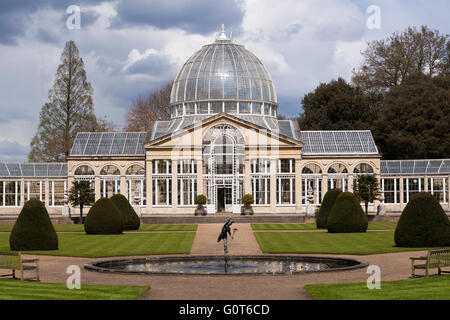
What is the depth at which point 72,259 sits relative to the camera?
2778 centimetres

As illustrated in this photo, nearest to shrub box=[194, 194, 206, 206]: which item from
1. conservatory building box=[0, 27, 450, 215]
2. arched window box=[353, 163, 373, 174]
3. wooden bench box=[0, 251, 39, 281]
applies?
conservatory building box=[0, 27, 450, 215]

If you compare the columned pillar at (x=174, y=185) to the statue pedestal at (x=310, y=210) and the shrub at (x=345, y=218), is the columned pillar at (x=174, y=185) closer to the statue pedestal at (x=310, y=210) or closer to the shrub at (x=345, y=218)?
the statue pedestal at (x=310, y=210)

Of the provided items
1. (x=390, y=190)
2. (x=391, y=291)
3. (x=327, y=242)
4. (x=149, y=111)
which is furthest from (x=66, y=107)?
(x=391, y=291)

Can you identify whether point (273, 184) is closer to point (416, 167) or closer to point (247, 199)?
point (247, 199)

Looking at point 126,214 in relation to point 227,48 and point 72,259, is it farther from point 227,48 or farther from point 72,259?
point 227,48

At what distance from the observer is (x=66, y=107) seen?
79500 mm

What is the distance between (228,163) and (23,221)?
34.8 metres

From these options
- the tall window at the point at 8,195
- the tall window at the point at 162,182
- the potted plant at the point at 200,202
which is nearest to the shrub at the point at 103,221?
the potted plant at the point at 200,202

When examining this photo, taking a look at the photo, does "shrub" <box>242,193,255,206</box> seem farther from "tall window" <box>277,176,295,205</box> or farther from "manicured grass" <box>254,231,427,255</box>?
"manicured grass" <box>254,231,427,255</box>

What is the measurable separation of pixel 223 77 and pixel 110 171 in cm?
1378

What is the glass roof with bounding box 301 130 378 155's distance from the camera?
6631 cm

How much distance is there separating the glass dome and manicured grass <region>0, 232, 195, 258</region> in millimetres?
28431

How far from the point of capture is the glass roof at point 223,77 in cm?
6888

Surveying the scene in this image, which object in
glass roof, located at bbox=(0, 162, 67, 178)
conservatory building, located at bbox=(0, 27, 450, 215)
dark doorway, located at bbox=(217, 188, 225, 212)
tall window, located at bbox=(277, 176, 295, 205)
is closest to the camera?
conservatory building, located at bbox=(0, 27, 450, 215)
